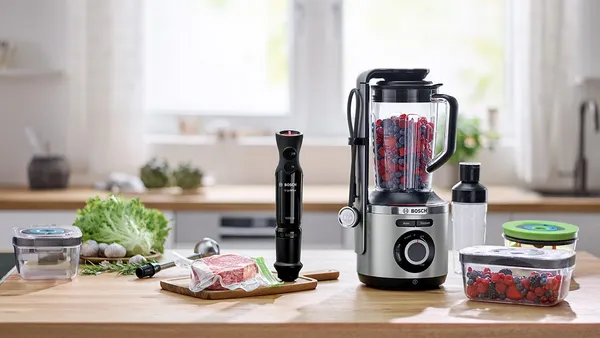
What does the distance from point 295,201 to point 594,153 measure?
2.79 m

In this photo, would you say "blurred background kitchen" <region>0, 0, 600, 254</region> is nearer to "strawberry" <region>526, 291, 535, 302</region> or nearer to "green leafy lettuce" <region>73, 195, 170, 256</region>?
"green leafy lettuce" <region>73, 195, 170, 256</region>

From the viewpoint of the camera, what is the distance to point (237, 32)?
4617 millimetres

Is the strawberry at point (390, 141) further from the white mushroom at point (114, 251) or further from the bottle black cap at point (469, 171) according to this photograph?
the white mushroom at point (114, 251)

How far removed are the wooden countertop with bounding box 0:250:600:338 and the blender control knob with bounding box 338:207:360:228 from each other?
0.14 m

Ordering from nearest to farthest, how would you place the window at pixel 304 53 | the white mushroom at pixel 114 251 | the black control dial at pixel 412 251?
the black control dial at pixel 412 251 < the white mushroom at pixel 114 251 < the window at pixel 304 53

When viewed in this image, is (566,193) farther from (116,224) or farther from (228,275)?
(228,275)

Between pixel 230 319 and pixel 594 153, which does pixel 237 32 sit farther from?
pixel 230 319

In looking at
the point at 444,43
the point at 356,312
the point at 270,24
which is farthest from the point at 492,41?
the point at 356,312

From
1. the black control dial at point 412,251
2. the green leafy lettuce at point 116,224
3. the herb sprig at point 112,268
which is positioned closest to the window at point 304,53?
the green leafy lettuce at point 116,224

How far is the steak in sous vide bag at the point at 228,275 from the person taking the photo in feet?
6.38

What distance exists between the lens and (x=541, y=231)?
2109 millimetres

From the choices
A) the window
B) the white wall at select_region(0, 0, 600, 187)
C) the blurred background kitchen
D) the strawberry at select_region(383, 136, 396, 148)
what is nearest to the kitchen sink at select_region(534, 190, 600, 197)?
the blurred background kitchen

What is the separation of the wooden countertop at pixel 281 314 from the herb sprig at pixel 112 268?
0.10 m

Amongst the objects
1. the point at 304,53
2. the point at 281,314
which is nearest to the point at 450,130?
the point at 281,314
